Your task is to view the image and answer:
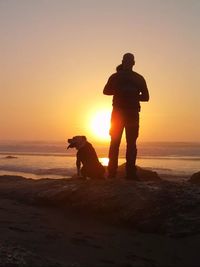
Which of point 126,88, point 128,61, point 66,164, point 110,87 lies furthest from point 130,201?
point 66,164

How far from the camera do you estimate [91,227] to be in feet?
22.7

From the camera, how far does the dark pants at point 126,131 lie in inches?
361

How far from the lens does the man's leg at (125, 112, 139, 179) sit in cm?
921

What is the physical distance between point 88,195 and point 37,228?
185 cm

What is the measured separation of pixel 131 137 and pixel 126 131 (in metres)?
0.15

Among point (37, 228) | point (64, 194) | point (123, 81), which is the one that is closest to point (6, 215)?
point (37, 228)

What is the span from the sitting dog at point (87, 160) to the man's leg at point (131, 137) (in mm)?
616

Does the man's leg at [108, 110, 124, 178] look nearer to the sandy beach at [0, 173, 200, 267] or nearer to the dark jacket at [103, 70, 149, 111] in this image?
the dark jacket at [103, 70, 149, 111]

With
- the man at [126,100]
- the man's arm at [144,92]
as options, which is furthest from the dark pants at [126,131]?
the man's arm at [144,92]

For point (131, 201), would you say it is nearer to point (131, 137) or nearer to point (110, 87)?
point (131, 137)

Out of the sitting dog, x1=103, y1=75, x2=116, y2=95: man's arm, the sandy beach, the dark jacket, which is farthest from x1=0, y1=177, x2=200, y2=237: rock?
x1=103, y1=75, x2=116, y2=95: man's arm

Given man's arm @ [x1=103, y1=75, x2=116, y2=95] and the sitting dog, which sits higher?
man's arm @ [x1=103, y1=75, x2=116, y2=95]

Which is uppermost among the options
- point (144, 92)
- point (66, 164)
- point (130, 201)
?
point (144, 92)

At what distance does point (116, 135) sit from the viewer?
9.21 m
